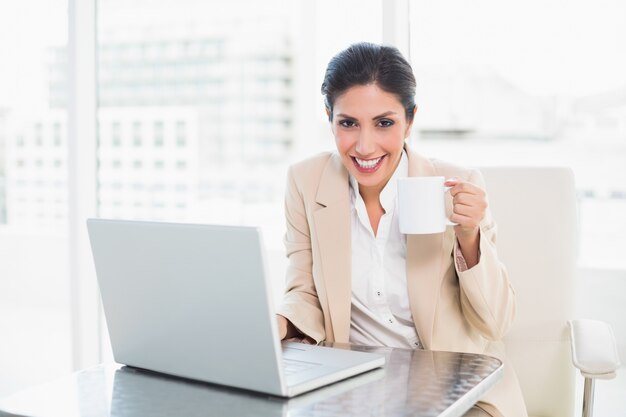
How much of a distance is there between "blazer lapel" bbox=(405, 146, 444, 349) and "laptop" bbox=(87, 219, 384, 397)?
1.28ft

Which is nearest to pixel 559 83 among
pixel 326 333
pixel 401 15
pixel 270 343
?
pixel 401 15

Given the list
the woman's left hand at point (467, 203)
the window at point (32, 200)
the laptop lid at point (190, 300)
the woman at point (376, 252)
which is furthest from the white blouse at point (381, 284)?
the window at point (32, 200)

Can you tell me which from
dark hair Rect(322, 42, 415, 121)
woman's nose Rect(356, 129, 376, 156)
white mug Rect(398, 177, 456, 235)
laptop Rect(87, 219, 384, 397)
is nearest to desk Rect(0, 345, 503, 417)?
laptop Rect(87, 219, 384, 397)

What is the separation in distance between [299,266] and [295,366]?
593 mm

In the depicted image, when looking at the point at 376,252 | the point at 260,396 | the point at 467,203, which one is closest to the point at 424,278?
the point at 376,252

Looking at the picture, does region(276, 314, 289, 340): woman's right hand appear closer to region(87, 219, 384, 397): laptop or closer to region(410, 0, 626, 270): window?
region(87, 219, 384, 397): laptop

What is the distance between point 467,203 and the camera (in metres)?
1.35

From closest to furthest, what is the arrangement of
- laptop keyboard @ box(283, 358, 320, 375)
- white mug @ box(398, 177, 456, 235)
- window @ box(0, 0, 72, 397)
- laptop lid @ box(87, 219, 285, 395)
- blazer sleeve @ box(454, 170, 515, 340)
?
laptop lid @ box(87, 219, 285, 395)
laptop keyboard @ box(283, 358, 320, 375)
white mug @ box(398, 177, 456, 235)
blazer sleeve @ box(454, 170, 515, 340)
window @ box(0, 0, 72, 397)

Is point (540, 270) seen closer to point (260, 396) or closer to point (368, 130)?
point (368, 130)

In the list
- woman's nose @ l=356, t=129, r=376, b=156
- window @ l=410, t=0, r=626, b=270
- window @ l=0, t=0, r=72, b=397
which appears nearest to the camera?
woman's nose @ l=356, t=129, r=376, b=156

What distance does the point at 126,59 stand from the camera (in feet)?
13.1

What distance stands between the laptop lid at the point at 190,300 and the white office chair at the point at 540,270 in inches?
35.6

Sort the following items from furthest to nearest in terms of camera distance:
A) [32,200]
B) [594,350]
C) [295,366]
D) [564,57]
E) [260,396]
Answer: [564,57] → [32,200] → [594,350] → [295,366] → [260,396]

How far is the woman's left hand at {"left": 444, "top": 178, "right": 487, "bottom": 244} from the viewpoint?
1.35m
